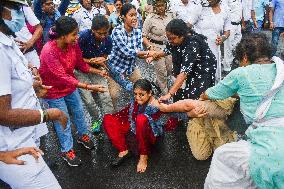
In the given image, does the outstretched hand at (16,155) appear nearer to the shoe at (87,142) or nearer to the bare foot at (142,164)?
the bare foot at (142,164)

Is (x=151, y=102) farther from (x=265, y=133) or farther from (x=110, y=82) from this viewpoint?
(x=265, y=133)

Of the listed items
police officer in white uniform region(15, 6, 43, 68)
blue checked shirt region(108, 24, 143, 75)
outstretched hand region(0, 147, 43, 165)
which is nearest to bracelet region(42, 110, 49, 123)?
outstretched hand region(0, 147, 43, 165)

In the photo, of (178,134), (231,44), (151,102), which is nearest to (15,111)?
(151,102)

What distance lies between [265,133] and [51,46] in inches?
93.7

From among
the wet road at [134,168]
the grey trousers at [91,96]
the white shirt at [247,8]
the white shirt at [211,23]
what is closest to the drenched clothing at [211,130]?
the wet road at [134,168]

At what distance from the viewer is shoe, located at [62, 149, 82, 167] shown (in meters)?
4.30

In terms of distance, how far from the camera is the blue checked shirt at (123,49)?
4.82 meters

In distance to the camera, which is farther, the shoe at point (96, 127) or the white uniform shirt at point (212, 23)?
the white uniform shirt at point (212, 23)

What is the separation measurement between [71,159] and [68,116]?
1.67ft

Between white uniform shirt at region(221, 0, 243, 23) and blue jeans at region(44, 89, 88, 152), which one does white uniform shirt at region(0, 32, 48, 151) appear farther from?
white uniform shirt at region(221, 0, 243, 23)

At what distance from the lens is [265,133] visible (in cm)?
255

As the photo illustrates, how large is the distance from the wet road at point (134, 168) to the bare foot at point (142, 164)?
54 millimetres

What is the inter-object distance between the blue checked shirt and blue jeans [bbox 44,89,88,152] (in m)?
0.79

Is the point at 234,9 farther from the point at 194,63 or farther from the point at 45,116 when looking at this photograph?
the point at 45,116
